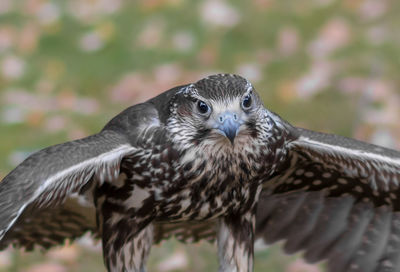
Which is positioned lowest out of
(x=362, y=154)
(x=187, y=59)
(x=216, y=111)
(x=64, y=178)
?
(x=64, y=178)

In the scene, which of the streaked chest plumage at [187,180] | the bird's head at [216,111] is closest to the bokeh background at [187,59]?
the streaked chest plumage at [187,180]

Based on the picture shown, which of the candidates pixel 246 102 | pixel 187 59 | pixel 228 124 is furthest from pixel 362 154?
pixel 187 59

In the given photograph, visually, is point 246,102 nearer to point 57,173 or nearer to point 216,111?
point 216,111

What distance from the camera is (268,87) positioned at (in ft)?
30.1

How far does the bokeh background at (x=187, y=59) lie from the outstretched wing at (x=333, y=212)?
2445 millimetres

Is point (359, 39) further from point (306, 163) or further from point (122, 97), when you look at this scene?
point (306, 163)

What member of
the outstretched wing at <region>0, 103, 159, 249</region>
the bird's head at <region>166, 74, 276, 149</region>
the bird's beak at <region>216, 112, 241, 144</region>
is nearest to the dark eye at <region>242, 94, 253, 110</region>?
the bird's head at <region>166, 74, 276, 149</region>

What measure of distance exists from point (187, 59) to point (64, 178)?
5.84 metres

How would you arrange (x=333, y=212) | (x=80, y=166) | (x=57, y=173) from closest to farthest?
(x=57, y=173) → (x=80, y=166) → (x=333, y=212)

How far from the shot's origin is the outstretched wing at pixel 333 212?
17.1ft

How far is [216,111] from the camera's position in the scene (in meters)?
4.63

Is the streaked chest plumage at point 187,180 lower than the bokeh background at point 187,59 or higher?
lower

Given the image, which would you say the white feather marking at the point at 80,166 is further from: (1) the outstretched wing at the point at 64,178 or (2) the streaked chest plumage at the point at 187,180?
(2) the streaked chest plumage at the point at 187,180

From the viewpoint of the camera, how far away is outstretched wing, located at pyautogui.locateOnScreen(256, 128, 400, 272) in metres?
5.21
